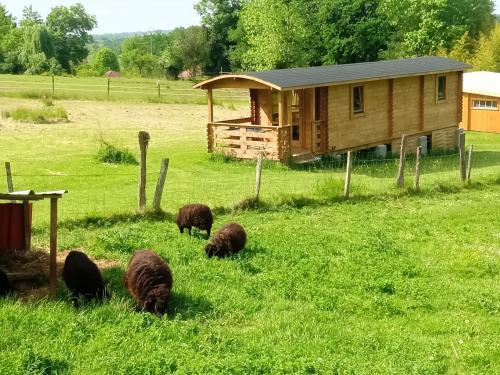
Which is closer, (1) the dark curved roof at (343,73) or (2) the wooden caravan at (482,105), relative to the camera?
(1) the dark curved roof at (343,73)

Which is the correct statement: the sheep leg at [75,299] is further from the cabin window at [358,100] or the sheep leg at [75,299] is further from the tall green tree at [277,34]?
the tall green tree at [277,34]

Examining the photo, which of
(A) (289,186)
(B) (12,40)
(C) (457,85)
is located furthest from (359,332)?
(B) (12,40)

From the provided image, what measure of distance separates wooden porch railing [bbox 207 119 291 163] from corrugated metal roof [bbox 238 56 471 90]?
1.63 meters

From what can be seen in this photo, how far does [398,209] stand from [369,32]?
55229mm

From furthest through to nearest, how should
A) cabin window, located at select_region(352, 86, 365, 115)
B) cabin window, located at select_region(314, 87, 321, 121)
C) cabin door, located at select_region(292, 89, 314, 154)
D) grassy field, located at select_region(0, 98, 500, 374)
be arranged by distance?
cabin window, located at select_region(352, 86, 365, 115), cabin door, located at select_region(292, 89, 314, 154), cabin window, located at select_region(314, 87, 321, 121), grassy field, located at select_region(0, 98, 500, 374)

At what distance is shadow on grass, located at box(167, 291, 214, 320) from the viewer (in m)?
8.87

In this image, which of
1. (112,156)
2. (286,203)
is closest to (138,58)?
(112,156)

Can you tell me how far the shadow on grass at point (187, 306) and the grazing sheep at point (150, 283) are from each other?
24 centimetres

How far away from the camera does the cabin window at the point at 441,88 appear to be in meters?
31.1

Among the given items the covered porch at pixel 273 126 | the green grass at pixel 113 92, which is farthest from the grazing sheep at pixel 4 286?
the green grass at pixel 113 92

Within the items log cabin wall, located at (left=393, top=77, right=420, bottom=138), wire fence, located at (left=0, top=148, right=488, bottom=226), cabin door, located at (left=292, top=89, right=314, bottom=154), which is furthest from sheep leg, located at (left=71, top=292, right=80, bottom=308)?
log cabin wall, located at (left=393, top=77, right=420, bottom=138)

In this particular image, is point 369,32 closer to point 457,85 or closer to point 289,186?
point 457,85

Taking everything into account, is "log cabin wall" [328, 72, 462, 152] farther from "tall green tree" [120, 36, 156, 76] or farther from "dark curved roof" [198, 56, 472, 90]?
"tall green tree" [120, 36, 156, 76]

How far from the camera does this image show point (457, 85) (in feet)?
106
